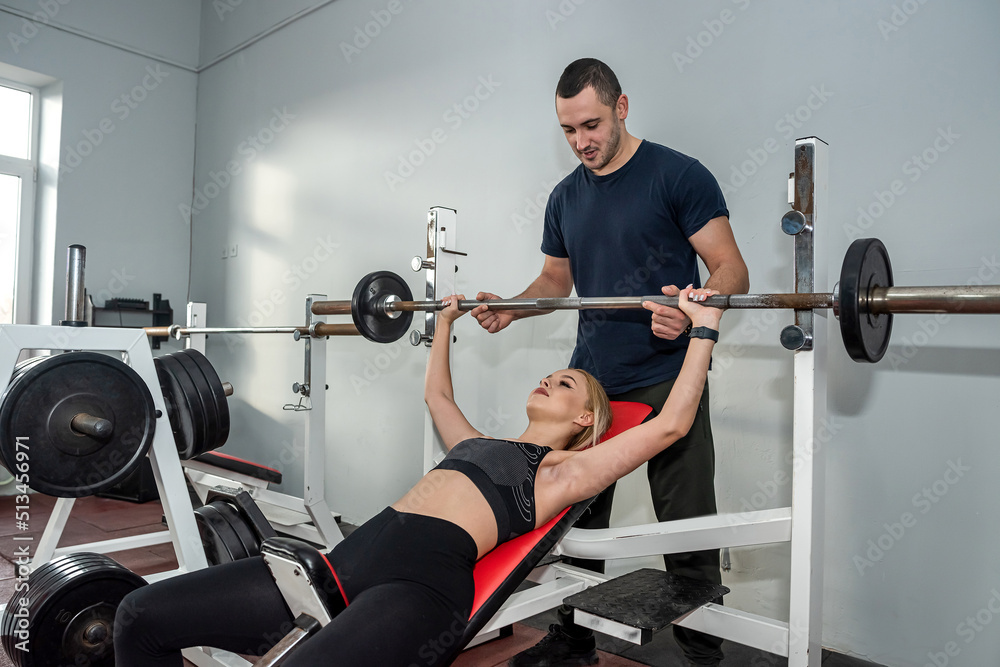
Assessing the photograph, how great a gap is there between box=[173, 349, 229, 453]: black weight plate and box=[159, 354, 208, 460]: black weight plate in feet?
0.11

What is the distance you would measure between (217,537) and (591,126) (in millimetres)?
1635

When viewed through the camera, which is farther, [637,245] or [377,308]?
[377,308]

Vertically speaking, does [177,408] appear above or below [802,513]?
above

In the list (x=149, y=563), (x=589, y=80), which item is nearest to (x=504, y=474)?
(x=589, y=80)

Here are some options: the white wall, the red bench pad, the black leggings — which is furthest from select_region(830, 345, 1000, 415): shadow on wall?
the white wall

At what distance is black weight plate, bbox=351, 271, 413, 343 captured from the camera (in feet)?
7.23

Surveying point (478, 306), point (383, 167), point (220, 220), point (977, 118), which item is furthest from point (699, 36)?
point (220, 220)

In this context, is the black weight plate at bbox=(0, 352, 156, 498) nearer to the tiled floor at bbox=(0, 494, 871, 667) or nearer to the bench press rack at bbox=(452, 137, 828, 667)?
the tiled floor at bbox=(0, 494, 871, 667)

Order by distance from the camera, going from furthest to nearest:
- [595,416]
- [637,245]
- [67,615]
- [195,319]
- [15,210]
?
[15,210]
[195,319]
[637,245]
[595,416]
[67,615]

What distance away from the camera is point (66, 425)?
5.82 feet

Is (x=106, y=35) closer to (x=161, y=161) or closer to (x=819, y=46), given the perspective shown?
(x=161, y=161)

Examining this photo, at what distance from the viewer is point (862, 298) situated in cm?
131

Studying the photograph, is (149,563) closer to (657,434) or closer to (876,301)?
(657,434)

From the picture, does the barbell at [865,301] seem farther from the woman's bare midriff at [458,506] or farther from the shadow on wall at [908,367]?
the shadow on wall at [908,367]
